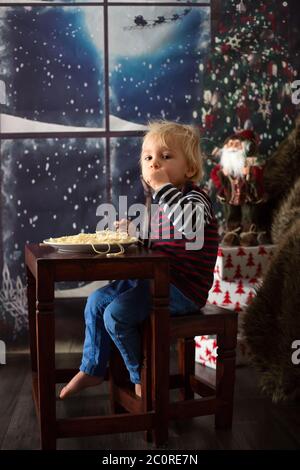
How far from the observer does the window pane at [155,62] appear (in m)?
2.77

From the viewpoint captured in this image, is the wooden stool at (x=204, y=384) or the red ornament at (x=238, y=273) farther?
the red ornament at (x=238, y=273)

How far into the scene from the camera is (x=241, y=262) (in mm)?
2484

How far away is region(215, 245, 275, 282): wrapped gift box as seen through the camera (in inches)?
96.8

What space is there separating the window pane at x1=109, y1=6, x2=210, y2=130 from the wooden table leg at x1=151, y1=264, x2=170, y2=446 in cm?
143

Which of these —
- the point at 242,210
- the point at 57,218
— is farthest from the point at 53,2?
the point at 242,210

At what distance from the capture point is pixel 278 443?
166 cm

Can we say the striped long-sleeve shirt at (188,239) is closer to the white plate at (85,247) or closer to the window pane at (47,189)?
the white plate at (85,247)

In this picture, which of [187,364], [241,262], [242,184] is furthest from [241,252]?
[187,364]

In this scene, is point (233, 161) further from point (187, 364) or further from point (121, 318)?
point (121, 318)

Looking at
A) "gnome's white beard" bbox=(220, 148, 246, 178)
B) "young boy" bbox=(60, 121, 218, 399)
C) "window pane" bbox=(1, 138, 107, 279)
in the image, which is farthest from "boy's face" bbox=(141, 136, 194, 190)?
"window pane" bbox=(1, 138, 107, 279)

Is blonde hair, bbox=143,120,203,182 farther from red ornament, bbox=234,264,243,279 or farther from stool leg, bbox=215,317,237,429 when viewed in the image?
red ornament, bbox=234,264,243,279

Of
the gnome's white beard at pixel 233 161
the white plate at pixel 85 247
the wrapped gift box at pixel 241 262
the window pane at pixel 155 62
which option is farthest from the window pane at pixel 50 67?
the white plate at pixel 85 247

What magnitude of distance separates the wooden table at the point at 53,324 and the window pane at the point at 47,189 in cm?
120
